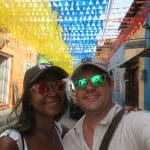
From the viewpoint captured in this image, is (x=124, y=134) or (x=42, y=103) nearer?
(x=124, y=134)

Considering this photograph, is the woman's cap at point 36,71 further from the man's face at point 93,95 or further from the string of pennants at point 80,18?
the string of pennants at point 80,18

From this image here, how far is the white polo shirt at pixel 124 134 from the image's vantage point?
2.41 meters

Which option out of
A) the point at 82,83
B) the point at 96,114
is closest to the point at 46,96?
the point at 82,83

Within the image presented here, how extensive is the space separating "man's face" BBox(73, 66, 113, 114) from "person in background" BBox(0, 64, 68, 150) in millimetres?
263

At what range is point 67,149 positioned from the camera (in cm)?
296

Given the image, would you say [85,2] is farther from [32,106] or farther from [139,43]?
[32,106]

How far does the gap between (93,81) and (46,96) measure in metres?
0.43

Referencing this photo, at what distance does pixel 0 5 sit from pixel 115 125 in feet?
40.5

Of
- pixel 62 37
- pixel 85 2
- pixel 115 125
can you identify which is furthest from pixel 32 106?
pixel 62 37

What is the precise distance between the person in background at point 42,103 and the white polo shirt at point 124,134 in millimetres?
274

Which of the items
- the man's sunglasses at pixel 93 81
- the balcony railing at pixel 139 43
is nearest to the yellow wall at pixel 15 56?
the balcony railing at pixel 139 43

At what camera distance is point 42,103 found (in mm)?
3201

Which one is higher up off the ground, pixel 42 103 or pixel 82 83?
pixel 82 83

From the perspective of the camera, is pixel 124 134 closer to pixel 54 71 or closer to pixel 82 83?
pixel 82 83
